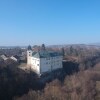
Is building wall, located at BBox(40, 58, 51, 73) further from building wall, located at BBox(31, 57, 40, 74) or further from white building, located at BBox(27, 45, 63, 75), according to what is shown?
building wall, located at BBox(31, 57, 40, 74)

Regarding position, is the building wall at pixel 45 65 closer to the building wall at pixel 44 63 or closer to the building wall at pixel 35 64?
the building wall at pixel 44 63

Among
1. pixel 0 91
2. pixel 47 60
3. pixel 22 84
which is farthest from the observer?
pixel 47 60

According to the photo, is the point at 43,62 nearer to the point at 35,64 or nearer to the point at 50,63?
the point at 35,64

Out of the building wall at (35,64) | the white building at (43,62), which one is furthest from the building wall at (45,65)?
the building wall at (35,64)

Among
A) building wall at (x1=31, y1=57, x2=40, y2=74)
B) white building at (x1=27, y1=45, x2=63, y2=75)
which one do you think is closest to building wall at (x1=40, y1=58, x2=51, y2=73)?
white building at (x1=27, y1=45, x2=63, y2=75)

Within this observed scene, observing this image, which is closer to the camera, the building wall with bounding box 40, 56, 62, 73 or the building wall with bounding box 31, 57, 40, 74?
the building wall with bounding box 31, 57, 40, 74

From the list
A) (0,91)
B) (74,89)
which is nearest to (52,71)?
(74,89)

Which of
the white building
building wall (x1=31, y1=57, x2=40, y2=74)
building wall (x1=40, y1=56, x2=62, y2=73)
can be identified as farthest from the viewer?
building wall (x1=40, y1=56, x2=62, y2=73)

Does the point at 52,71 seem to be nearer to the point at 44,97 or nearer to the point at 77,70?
the point at 77,70

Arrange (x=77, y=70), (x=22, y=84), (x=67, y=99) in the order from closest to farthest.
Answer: (x=67, y=99) < (x=22, y=84) < (x=77, y=70)
